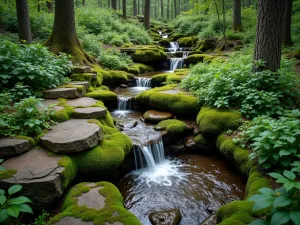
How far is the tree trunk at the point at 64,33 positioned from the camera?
29.2ft

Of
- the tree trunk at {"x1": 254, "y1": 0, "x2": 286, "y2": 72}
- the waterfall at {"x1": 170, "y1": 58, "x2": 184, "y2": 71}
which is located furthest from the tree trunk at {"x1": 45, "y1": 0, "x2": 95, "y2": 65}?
the waterfall at {"x1": 170, "y1": 58, "x2": 184, "y2": 71}

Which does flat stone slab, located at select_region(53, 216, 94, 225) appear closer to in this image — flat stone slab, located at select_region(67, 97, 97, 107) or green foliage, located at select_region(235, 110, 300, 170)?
green foliage, located at select_region(235, 110, 300, 170)

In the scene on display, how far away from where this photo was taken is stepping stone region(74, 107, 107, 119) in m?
5.63

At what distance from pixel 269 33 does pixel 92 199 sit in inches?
225

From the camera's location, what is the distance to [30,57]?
648 centimetres

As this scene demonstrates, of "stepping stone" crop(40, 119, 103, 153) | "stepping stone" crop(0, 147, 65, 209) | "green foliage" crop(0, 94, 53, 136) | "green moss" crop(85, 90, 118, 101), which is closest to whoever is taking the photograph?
"stepping stone" crop(0, 147, 65, 209)

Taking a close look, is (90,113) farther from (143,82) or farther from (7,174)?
(143,82)

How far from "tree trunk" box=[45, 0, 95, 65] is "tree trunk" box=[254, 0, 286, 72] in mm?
6742

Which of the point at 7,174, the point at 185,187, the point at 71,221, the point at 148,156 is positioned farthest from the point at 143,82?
the point at 71,221

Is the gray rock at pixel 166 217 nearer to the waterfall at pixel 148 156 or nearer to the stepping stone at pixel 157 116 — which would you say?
the waterfall at pixel 148 156

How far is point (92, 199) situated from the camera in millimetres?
3527

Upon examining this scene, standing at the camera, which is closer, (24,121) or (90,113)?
(24,121)

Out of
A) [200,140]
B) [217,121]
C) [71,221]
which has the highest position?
[217,121]

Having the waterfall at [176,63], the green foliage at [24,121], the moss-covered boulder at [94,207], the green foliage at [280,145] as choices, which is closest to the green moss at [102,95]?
the green foliage at [24,121]
